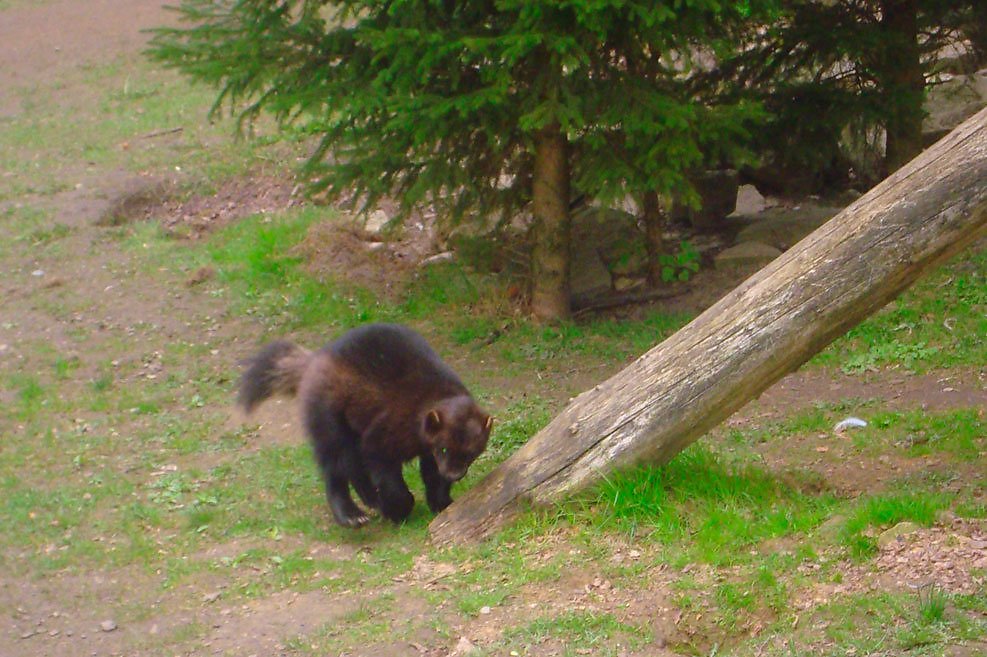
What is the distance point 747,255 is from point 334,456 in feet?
17.0

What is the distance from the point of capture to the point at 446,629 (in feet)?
17.7

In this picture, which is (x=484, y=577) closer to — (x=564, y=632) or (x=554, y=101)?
(x=564, y=632)

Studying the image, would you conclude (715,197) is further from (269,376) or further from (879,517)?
(879,517)

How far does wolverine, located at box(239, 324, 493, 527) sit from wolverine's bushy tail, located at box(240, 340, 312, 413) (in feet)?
0.70

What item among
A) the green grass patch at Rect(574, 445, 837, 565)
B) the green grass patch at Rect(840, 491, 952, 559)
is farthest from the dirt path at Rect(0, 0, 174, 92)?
the green grass patch at Rect(840, 491, 952, 559)

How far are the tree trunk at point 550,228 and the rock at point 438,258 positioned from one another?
1.53 meters

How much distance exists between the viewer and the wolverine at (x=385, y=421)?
673 cm

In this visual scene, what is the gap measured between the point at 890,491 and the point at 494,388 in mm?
3568

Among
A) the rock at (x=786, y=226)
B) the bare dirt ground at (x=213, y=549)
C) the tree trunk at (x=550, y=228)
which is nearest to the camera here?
the bare dirt ground at (x=213, y=549)

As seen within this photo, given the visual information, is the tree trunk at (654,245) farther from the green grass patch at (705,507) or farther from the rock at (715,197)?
the green grass patch at (705,507)

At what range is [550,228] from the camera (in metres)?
9.98

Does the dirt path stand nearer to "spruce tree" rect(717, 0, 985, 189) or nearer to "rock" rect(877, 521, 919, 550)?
"spruce tree" rect(717, 0, 985, 189)

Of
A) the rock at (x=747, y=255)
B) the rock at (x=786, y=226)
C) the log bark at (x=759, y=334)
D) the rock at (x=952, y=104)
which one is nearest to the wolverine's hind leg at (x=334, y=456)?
the log bark at (x=759, y=334)

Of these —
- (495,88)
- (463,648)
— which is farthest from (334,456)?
(495,88)
